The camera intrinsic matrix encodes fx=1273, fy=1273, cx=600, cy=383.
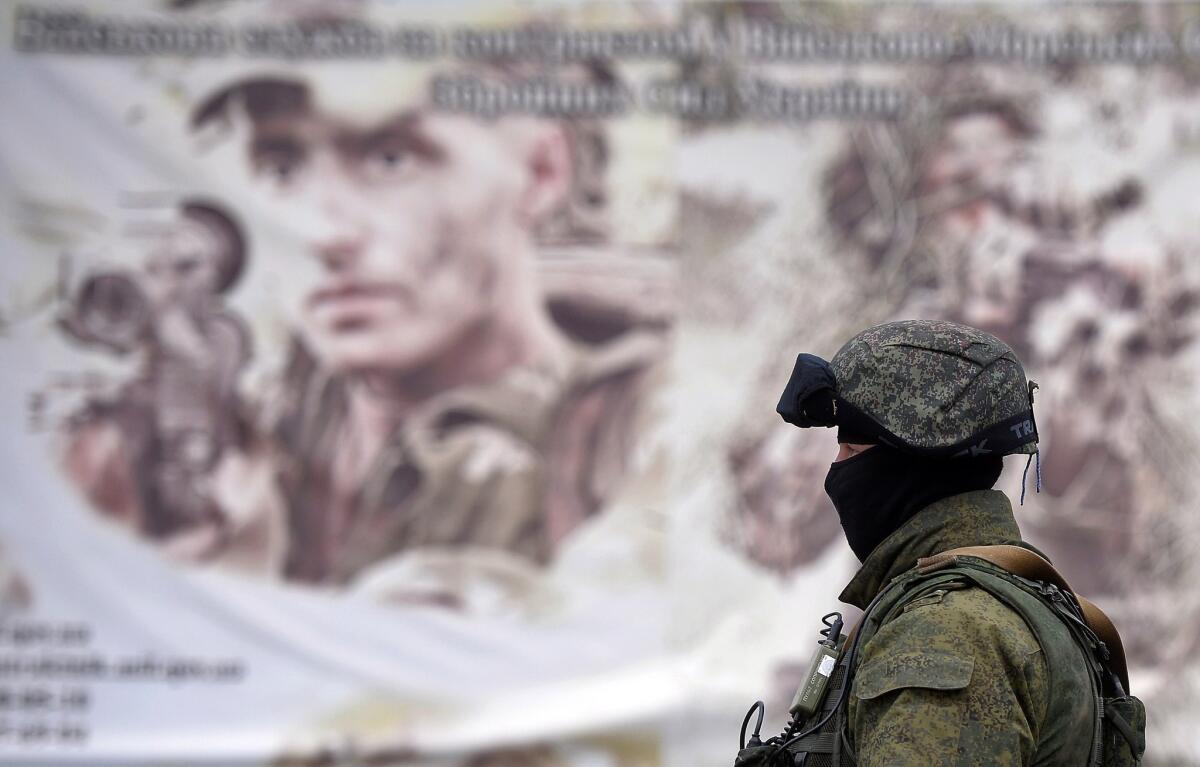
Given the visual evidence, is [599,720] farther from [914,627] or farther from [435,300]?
[914,627]

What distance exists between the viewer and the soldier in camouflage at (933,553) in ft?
4.14

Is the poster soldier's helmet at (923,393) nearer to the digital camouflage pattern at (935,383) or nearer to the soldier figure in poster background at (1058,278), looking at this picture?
the digital camouflage pattern at (935,383)

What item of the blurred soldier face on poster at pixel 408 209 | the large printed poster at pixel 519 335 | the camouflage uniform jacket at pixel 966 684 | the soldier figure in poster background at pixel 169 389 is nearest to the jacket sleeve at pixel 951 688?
the camouflage uniform jacket at pixel 966 684

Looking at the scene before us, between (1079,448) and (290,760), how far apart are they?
7.93ft

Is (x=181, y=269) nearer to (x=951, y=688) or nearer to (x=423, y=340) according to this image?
(x=423, y=340)

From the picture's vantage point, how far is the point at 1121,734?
143 cm

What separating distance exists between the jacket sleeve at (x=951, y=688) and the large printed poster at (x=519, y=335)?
7.58ft

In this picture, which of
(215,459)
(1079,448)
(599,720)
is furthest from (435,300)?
(1079,448)

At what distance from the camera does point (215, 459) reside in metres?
3.68

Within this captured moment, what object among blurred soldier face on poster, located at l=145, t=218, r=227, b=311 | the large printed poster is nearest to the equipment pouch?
the large printed poster

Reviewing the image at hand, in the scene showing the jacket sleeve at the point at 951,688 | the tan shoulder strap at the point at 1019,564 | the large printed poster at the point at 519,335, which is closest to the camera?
the jacket sleeve at the point at 951,688

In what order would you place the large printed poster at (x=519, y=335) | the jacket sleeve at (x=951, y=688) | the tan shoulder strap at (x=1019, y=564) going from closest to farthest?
1. the jacket sleeve at (x=951, y=688)
2. the tan shoulder strap at (x=1019, y=564)
3. the large printed poster at (x=519, y=335)

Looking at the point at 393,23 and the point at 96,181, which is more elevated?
the point at 393,23

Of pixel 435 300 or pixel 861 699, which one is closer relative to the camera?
pixel 861 699
